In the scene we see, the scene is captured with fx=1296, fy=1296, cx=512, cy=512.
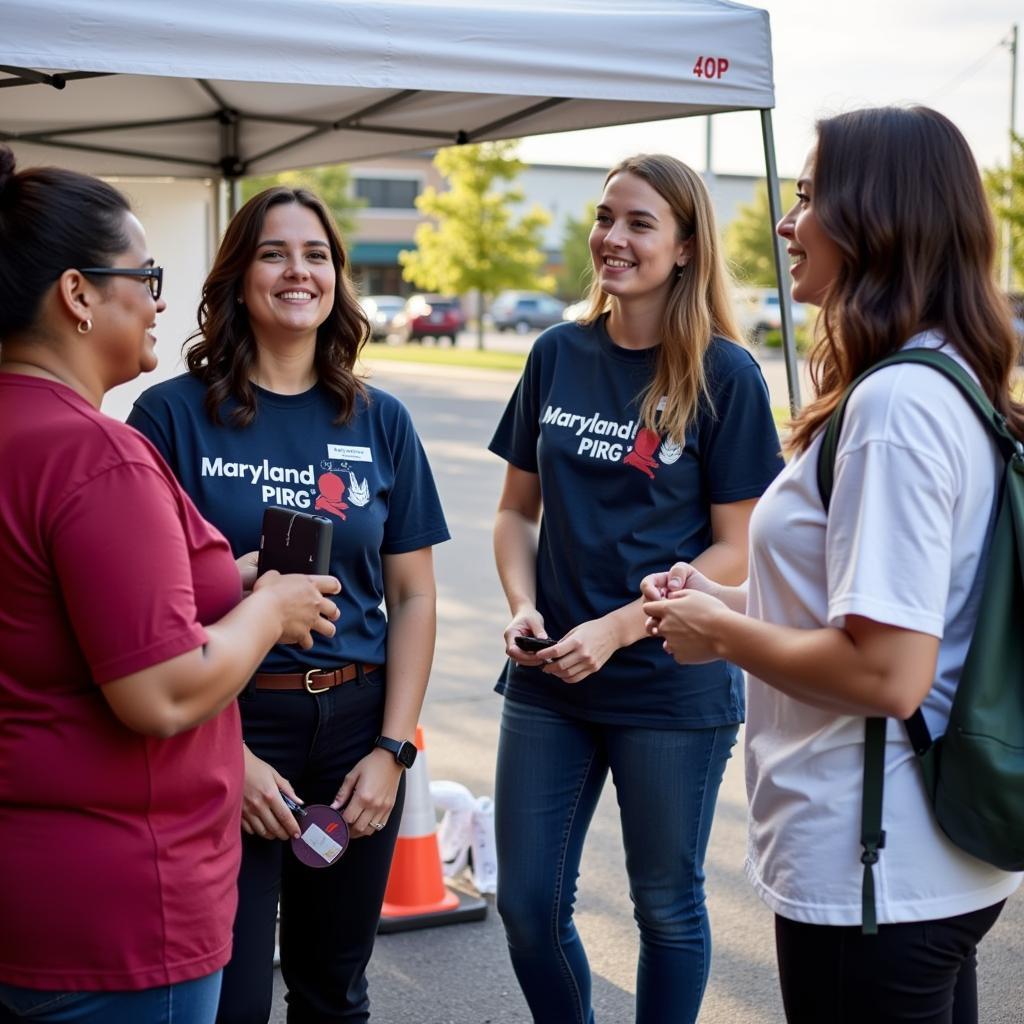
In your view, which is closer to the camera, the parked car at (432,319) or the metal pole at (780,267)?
the metal pole at (780,267)

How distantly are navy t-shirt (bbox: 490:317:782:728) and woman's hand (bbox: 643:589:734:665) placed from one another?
2.36 feet

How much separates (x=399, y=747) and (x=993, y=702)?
1347mm

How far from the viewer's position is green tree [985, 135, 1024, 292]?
20922 mm

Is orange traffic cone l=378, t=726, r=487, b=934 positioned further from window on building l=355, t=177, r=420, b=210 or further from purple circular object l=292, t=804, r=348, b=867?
window on building l=355, t=177, r=420, b=210

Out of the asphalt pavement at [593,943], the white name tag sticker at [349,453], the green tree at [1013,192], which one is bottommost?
the asphalt pavement at [593,943]

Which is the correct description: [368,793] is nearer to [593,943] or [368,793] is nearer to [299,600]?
[299,600]

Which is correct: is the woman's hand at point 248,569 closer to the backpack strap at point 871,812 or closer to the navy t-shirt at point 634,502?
the navy t-shirt at point 634,502

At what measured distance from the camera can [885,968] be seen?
71.9 inches

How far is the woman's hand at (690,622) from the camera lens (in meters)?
2.00

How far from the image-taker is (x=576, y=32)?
3242mm

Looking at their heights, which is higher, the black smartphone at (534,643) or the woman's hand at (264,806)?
the black smartphone at (534,643)

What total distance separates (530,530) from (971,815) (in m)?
1.60

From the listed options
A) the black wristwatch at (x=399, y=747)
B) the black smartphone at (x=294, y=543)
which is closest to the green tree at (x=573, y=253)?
the black wristwatch at (x=399, y=747)

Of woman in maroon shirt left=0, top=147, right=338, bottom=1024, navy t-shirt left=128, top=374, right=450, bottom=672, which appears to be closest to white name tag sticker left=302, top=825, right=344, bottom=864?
navy t-shirt left=128, top=374, right=450, bottom=672
